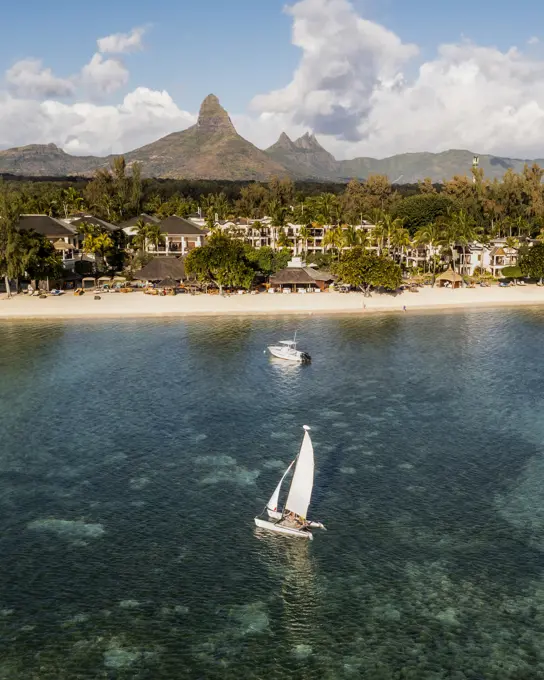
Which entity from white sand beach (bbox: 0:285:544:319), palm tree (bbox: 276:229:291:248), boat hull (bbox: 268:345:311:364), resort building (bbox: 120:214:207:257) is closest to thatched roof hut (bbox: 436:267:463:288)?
white sand beach (bbox: 0:285:544:319)

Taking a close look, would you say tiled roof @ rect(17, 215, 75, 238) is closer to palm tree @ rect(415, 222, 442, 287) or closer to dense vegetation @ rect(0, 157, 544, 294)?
Answer: dense vegetation @ rect(0, 157, 544, 294)

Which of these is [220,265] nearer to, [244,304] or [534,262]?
[244,304]

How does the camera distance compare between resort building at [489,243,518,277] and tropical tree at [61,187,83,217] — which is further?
tropical tree at [61,187,83,217]

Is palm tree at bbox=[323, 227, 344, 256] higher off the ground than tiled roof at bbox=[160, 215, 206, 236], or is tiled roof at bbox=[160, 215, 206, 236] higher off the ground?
tiled roof at bbox=[160, 215, 206, 236]

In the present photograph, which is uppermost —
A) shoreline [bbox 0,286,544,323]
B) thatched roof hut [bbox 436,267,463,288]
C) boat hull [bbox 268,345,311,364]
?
thatched roof hut [bbox 436,267,463,288]

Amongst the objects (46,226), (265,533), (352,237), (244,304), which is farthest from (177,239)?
(265,533)

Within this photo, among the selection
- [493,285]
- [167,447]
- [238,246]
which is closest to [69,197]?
[238,246]

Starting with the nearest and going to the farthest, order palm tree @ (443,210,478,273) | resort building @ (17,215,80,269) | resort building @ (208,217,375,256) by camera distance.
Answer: resort building @ (17,215,80,269) < palm tree @ (443,210,478,273) < resort building @ (208,217,375,256)

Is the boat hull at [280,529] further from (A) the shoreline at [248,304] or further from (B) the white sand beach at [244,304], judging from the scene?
(B) the white sand beach at [244,304]
